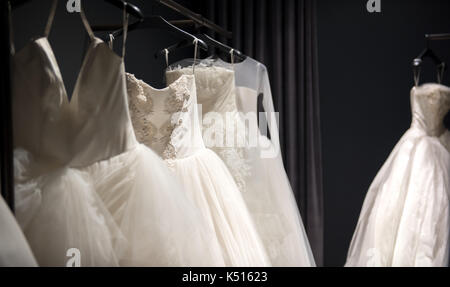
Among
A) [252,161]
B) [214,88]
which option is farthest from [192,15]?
[252,161]

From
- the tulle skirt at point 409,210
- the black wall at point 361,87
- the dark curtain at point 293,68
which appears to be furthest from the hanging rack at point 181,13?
the tulle skirt at point 409,210

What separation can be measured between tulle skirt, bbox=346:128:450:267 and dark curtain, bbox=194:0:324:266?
0.50 ft

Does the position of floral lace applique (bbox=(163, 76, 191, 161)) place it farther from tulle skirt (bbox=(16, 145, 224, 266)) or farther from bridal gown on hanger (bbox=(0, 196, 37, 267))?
bridal gown on hanger (bbox=(0, 196, 37, 267))

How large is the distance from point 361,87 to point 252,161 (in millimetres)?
431

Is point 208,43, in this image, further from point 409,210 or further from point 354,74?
point 409,210

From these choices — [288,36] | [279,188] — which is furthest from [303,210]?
[288,36]

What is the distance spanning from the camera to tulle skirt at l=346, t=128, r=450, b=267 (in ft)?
3.69

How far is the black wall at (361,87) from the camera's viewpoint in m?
1.11

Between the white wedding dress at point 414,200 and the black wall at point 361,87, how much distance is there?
0.10 ft

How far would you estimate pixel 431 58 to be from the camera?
1.06 m

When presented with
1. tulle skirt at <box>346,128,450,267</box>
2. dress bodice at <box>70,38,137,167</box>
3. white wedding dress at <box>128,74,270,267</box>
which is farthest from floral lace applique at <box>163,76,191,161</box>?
tulle skirt at <box>346,128,450,267</box>

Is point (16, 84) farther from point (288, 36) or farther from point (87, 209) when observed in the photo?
point (288, 36)

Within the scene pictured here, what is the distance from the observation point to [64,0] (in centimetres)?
129

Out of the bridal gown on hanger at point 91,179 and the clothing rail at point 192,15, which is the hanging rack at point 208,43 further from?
the bridal gown on hanger at point 91,179
